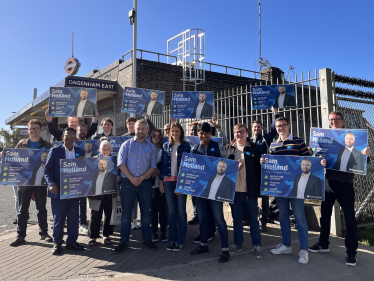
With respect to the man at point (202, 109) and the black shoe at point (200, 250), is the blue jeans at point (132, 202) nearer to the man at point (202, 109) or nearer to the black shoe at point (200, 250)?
the black shoe at point (200, 250)

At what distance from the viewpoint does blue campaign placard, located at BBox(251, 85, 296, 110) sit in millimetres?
6027

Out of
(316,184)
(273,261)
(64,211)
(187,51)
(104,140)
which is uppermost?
(187,51)

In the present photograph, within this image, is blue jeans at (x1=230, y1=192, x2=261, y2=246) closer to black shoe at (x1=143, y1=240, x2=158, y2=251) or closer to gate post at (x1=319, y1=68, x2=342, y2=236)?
black shoe at (x1=143, y1=240, x2=158, y2=251)

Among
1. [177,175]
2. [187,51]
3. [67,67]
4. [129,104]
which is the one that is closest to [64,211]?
[177,175]

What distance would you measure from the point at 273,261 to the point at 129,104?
15.1 ft

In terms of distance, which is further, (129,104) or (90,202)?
(129,104)

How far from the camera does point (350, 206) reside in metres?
4.29

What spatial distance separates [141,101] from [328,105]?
4.13 metres

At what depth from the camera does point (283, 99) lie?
19.8 feet

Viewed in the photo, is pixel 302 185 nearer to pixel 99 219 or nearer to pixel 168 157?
pixel 168 157

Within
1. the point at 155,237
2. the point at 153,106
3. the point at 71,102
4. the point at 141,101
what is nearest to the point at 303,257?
the point at 155,237

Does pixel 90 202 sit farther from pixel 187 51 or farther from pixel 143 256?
pixel 187 51

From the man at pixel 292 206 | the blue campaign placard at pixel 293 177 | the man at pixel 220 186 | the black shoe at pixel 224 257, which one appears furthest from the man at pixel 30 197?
the man at pixel 292 206

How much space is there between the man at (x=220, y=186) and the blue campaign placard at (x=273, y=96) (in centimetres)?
235
